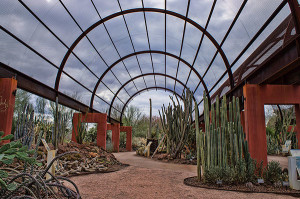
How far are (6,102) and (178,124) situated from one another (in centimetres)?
618

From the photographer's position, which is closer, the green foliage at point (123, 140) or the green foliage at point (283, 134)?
the green foliage at point (283, 134)

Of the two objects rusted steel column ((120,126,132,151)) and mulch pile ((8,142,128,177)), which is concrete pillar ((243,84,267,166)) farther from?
rusted steel column ((120,126,132,151))

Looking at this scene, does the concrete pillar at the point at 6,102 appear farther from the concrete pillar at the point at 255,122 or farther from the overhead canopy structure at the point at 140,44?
the concrete pillar at the point at 255,122

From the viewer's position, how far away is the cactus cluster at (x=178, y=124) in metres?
9.03

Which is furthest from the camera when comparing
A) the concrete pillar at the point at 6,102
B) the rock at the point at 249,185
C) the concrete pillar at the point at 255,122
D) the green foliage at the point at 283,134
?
the green foliage at the point at 283,134

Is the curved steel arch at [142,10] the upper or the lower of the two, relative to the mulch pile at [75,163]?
upper

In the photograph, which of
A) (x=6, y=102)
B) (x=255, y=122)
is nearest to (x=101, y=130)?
(x=6, y=102)

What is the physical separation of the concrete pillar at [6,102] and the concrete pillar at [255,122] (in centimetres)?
650

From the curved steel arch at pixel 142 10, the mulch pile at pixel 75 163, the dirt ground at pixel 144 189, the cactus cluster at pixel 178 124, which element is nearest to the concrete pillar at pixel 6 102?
the mulch pile at pixel 75 163

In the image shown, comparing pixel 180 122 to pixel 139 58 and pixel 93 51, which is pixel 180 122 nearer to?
pixel 93 51

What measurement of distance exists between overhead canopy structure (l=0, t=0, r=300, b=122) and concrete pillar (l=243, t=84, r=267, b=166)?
1.38 feet

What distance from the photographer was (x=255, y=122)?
6039mm

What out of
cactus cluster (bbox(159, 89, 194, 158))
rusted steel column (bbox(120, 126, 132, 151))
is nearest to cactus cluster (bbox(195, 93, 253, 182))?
cactus cluster (bbox(159, 89, 194, 158))

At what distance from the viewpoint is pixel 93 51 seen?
Result: 12070mm
